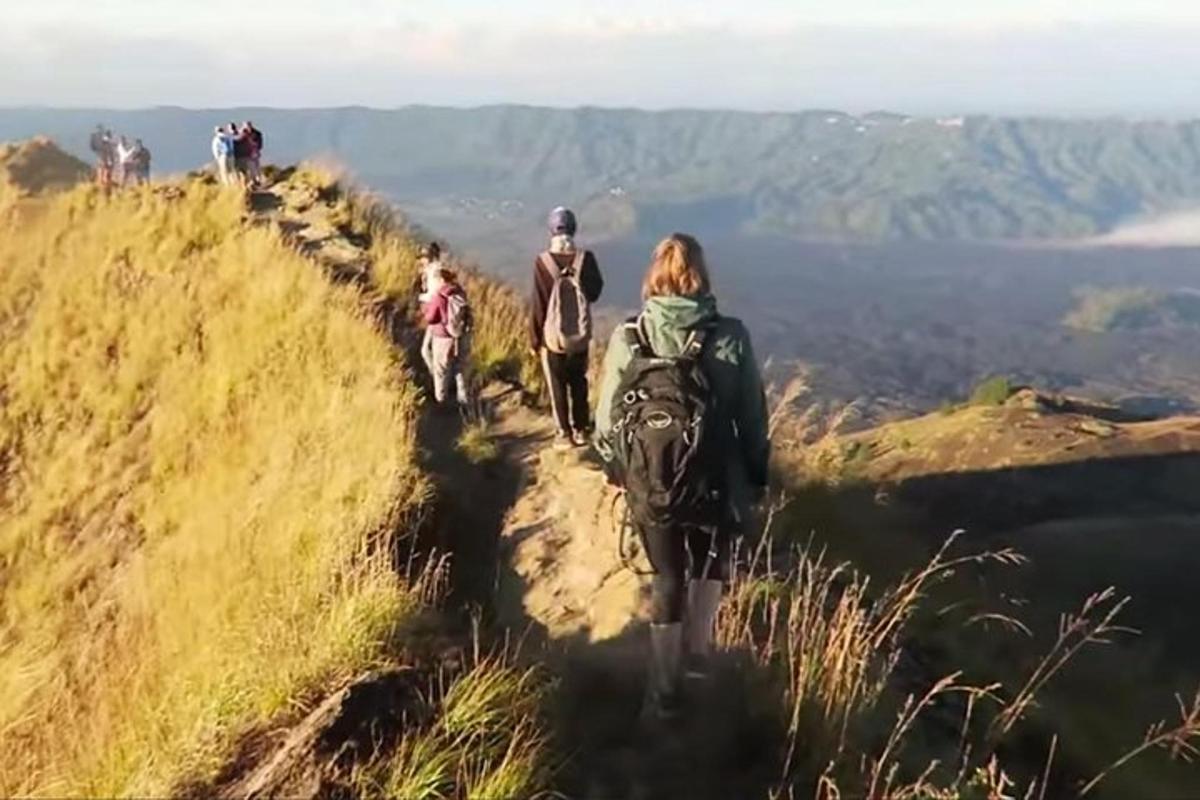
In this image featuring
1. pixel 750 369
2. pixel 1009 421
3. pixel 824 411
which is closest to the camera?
pixel 750 369

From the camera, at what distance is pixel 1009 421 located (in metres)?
20.2

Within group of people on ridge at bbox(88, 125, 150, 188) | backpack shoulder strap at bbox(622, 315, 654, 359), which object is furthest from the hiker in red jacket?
group of people on ridge at bbox(88, 125, 150, 188)

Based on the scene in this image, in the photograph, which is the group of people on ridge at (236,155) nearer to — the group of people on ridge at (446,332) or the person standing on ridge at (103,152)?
the person standing on ridge at (103,152)

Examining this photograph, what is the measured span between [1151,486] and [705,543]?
477 inches

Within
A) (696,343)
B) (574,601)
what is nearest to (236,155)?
(574,601)

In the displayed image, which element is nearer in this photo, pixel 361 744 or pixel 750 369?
pixel 361 744

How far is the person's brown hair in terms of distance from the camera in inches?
240

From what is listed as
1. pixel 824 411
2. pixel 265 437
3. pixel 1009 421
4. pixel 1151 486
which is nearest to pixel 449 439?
pixel 265 437

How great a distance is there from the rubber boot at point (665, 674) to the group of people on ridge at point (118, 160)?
1787 centimetres

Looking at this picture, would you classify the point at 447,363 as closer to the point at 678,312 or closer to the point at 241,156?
the point at 678,312

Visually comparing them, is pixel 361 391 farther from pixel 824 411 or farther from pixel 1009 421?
pixel 1009 421

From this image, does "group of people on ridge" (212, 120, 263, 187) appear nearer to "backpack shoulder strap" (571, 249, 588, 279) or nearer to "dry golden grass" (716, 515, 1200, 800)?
"backpack shoulder strap" (571, 249, 588, 279)

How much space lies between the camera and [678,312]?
605 centimetres

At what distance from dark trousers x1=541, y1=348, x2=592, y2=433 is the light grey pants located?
52.6 inches
